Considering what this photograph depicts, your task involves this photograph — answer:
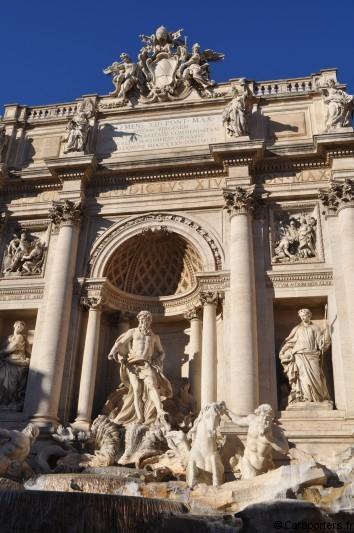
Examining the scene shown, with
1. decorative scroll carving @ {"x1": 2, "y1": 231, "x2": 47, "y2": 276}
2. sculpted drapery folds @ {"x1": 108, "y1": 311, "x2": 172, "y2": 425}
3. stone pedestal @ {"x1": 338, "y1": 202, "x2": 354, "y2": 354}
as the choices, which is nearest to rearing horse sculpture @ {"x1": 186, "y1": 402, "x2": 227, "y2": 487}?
sculpted drapery folds @ {"x1": 108, "y1": 311, "x2": 172, "y2": 425}

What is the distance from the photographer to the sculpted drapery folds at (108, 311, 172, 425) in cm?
1428

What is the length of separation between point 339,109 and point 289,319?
21.0 ft

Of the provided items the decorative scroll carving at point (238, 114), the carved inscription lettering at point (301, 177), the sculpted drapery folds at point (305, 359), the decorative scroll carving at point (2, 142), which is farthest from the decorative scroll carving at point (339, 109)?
the decorative scroll carving at point (2, 142)

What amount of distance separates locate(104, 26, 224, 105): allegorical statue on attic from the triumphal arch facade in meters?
0.05

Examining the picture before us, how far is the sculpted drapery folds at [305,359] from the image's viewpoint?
13875 mm

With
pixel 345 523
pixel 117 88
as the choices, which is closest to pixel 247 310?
pixel 345 523

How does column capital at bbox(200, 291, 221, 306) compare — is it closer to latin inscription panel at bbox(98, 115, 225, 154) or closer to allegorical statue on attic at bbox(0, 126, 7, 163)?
latin inscription panel at bbox(98, 115, 225, 154)

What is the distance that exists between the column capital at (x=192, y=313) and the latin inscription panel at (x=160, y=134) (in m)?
5.23

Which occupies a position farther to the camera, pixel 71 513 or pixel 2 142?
pixel 2 142

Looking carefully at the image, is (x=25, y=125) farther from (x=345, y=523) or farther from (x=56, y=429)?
(x=345, y=523)

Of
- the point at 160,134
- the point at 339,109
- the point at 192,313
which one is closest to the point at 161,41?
the point at 160,134

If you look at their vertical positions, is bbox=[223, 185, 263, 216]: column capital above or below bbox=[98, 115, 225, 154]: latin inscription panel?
below

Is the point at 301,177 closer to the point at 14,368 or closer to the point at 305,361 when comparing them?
the point at 305,361

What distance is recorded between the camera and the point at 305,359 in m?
14.2
